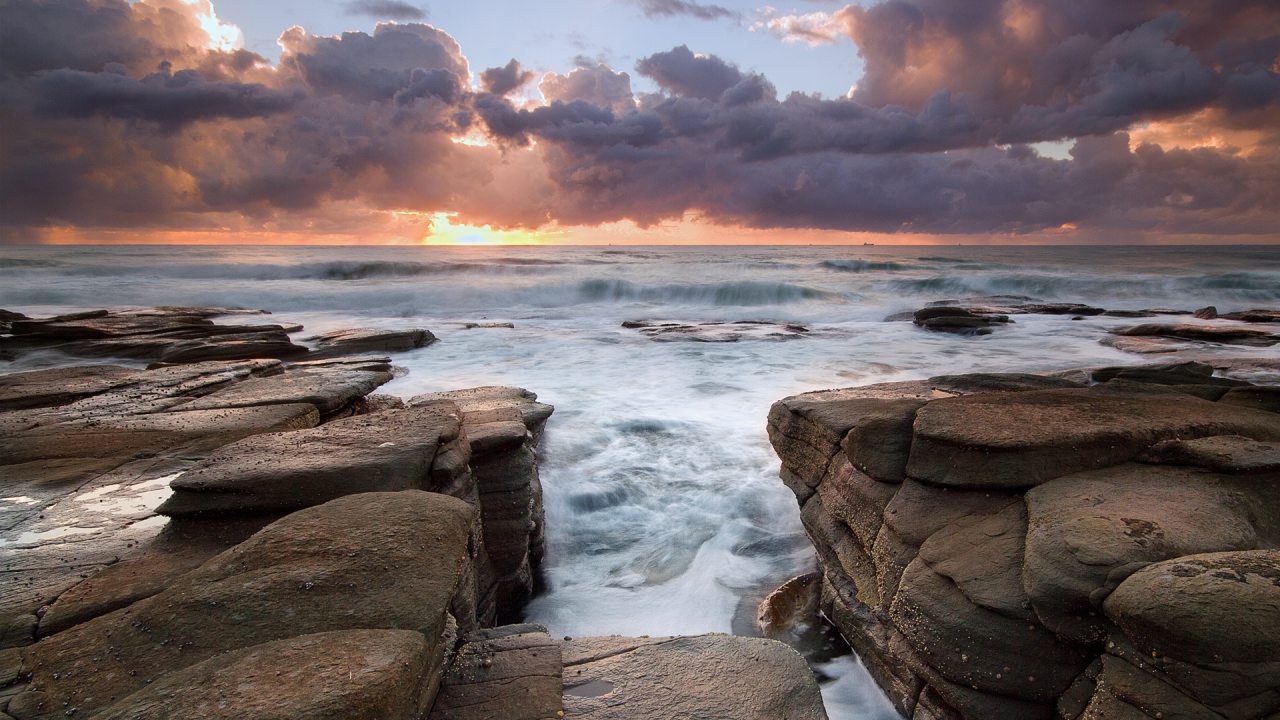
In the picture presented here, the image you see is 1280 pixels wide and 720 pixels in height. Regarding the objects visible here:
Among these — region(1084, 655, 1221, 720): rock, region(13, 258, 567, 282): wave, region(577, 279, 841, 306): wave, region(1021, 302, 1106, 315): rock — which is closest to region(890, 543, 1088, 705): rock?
region(1084, 655, 1221, 720): rock

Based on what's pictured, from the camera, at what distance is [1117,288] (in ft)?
75.5

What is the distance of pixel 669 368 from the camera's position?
9.10m

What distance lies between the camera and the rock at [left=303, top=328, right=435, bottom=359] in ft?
30.5

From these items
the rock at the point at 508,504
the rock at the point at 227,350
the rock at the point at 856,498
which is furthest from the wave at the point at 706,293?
the rock at the point at 508,504

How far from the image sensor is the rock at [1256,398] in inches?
144

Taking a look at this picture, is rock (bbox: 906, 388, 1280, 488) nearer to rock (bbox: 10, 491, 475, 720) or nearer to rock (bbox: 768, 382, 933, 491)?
rock (bbox: 768, 382, 933, 491)

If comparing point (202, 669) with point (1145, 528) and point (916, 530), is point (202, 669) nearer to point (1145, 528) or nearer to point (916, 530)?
point (916, 530)

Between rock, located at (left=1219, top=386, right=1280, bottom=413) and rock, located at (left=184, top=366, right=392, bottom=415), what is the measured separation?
594cm

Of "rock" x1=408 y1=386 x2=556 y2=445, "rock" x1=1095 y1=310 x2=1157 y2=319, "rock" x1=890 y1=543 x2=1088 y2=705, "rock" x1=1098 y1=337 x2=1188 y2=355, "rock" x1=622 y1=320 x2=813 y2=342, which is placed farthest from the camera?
"rock" x1=1095 y1=310 x2=1157 y2=319

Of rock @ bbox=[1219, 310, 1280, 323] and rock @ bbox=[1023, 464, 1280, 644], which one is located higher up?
rock @ bbox=[1023, 464, 1280, 644]

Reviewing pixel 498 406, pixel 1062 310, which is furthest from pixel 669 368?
pixel 1062 310

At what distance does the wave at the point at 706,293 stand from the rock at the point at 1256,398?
1744 cm

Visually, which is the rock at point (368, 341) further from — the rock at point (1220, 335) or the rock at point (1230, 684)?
the rock at point (1220, 335)

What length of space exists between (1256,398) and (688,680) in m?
4.31
